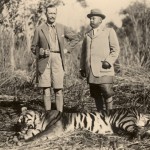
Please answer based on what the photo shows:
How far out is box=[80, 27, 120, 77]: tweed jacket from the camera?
521 cm

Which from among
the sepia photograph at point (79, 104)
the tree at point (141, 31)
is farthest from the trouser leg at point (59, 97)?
the tree at point (141, 31)

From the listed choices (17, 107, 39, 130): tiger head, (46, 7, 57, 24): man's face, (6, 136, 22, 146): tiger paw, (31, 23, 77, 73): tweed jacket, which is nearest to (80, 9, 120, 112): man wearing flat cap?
(31, 23, 77, 73): tweed jacket

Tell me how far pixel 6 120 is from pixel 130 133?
1.89m

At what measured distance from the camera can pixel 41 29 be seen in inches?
213

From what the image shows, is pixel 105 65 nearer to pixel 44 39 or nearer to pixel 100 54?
pixel 100 54

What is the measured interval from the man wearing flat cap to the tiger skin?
181 millimetres

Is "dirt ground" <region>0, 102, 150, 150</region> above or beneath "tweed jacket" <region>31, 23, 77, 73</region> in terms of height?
beneath

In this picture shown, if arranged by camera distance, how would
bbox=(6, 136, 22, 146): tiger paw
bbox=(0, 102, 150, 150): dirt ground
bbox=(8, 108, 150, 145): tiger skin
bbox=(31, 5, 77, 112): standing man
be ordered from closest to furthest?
bbox=(0, 102, 150, 150): dirt ground → bbox=(6, 136, 22, 146): tiger paw → bbox=(8, 108, 150, 145): tiger skin → bbox=(31, 5, 77, 112): standing man

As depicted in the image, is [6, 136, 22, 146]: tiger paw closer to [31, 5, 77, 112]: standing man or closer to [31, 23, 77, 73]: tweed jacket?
[31, 5, 77, 112]: standing man

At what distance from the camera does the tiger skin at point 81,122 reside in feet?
16.2

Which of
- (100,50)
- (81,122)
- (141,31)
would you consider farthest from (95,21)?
(141,31)

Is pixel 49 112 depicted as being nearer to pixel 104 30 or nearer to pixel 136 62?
pixel 104 30

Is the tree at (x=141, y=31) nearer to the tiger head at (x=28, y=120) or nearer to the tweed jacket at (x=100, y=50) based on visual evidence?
the tweed jacket at (x=100, y=50)

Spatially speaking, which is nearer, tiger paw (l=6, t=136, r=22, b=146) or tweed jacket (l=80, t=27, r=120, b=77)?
tiger paw (l=6, t=136, r=22, b=146)
